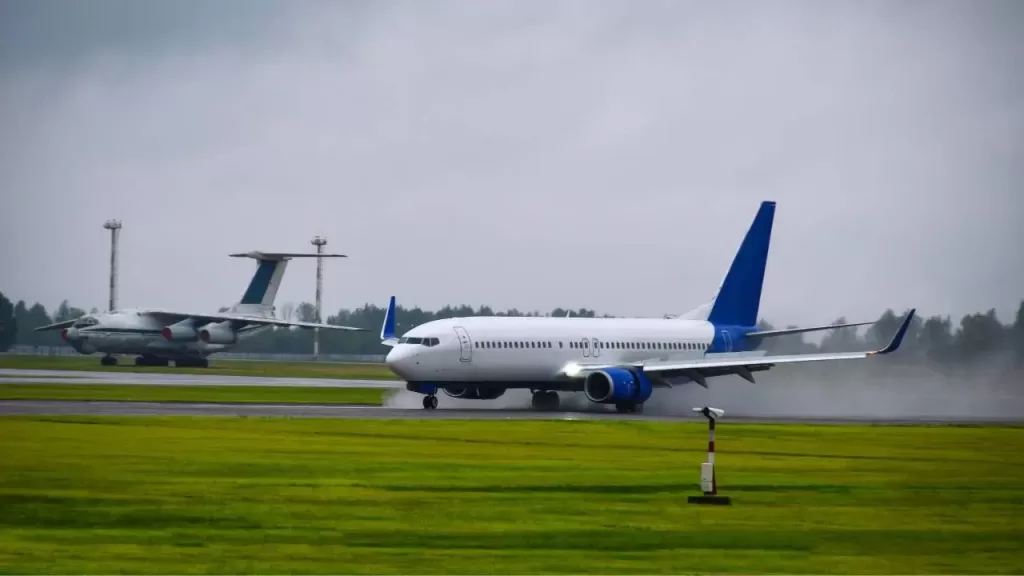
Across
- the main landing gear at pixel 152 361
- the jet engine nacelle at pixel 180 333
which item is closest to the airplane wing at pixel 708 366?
the jet engine nacelle at pixel 180 333

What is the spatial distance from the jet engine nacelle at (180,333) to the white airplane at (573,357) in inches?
2182

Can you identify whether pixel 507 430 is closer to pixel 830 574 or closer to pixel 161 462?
pixel 161 462

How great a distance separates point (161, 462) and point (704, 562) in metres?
14.6

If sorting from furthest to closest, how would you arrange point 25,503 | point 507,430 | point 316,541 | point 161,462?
point 507,430 → point 161,462 → point 25,503 → point 316,541

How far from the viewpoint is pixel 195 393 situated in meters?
65.9

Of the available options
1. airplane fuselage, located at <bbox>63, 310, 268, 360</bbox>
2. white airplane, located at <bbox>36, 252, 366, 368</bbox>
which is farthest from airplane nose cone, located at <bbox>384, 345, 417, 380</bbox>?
airplane fuselage, located at <bbox>63, 310, 268, 360</bbox>

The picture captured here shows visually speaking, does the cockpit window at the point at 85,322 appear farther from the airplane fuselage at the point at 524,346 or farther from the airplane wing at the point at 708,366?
the airplane wing at the point at 708,366

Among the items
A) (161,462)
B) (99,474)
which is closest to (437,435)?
(161,462)

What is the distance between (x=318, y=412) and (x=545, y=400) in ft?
46.6

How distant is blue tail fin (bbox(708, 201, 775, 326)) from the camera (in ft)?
224

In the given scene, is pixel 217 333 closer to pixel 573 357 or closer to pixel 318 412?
pixel 573 357

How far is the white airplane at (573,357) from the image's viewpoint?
5662 centimetres

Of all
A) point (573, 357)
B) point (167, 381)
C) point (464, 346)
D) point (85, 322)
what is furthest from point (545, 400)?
point (85, 322)

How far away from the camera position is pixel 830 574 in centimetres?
1634
